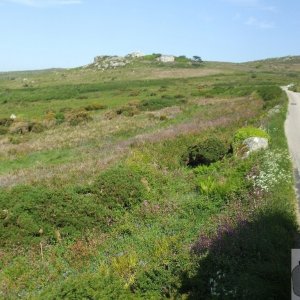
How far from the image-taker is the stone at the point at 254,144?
19.8 meters

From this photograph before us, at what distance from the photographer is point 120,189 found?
52.0 feet

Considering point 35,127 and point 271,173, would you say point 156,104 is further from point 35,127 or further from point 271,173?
point 271,173

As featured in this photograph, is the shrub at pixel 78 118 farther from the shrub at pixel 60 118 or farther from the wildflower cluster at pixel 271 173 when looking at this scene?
the wildflower cluster at pixel 271 173

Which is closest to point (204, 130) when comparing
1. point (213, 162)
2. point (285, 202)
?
point (213, 162)

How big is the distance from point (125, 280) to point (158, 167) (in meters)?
11.4

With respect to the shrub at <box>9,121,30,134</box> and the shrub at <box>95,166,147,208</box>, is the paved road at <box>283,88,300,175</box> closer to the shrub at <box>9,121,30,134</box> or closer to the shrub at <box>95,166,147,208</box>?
the shrub at <box>95,166,147,208</box>

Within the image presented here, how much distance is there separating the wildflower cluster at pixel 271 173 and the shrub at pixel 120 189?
4.41 metres

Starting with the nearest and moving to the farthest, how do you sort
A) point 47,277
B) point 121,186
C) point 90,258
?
point 47,277 → point 90,258 → point 121,186

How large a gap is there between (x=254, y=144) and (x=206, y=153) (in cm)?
234

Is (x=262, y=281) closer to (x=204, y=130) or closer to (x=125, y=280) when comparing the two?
(x=125, y=280)

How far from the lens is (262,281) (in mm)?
8539

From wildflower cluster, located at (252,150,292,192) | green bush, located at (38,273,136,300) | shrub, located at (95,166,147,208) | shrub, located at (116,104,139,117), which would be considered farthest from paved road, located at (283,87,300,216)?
shrub, located at (116,104,139,117)

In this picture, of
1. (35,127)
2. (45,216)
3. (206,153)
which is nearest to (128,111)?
(35,127)

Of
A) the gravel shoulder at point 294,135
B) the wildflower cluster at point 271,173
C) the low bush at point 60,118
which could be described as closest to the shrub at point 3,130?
the low bush at point 60,118
